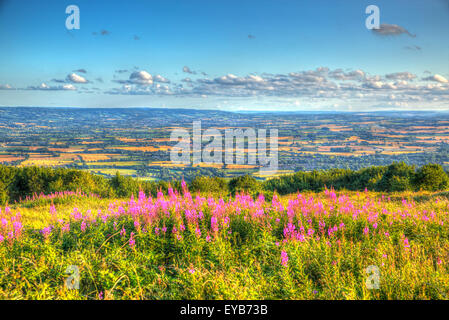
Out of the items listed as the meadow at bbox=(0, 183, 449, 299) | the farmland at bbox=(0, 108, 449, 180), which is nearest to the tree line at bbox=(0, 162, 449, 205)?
the meadow at bbox=(0, 183, 449, 299)

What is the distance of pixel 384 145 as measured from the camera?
7438 cm

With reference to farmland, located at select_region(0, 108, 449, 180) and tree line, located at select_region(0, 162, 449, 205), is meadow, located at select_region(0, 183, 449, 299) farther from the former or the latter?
farmland, located at select_region(0, 108, 449, 180)

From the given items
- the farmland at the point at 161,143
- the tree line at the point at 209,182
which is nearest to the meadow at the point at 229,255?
the tree line at the point at 209,182

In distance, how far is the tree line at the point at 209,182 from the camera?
18.5 m

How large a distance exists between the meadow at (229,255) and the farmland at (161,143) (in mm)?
41331

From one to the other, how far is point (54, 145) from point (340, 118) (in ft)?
334

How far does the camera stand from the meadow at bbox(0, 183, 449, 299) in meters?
3.48

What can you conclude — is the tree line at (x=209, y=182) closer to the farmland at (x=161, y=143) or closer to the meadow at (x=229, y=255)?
the meadow at (x=229, y=255)

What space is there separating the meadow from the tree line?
10.7 m

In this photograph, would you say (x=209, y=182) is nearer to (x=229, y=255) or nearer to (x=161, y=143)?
(x=229, y=255)

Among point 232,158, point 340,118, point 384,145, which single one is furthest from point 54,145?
point 340,118

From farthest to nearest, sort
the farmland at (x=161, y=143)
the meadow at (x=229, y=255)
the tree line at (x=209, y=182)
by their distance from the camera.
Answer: the farmland at (x=161, y=143) → the tree line at (x=209, y=182) → the meadow at (x=229, y=255)

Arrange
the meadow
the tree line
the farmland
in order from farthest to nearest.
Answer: the farmland
the tree line
the meadow
